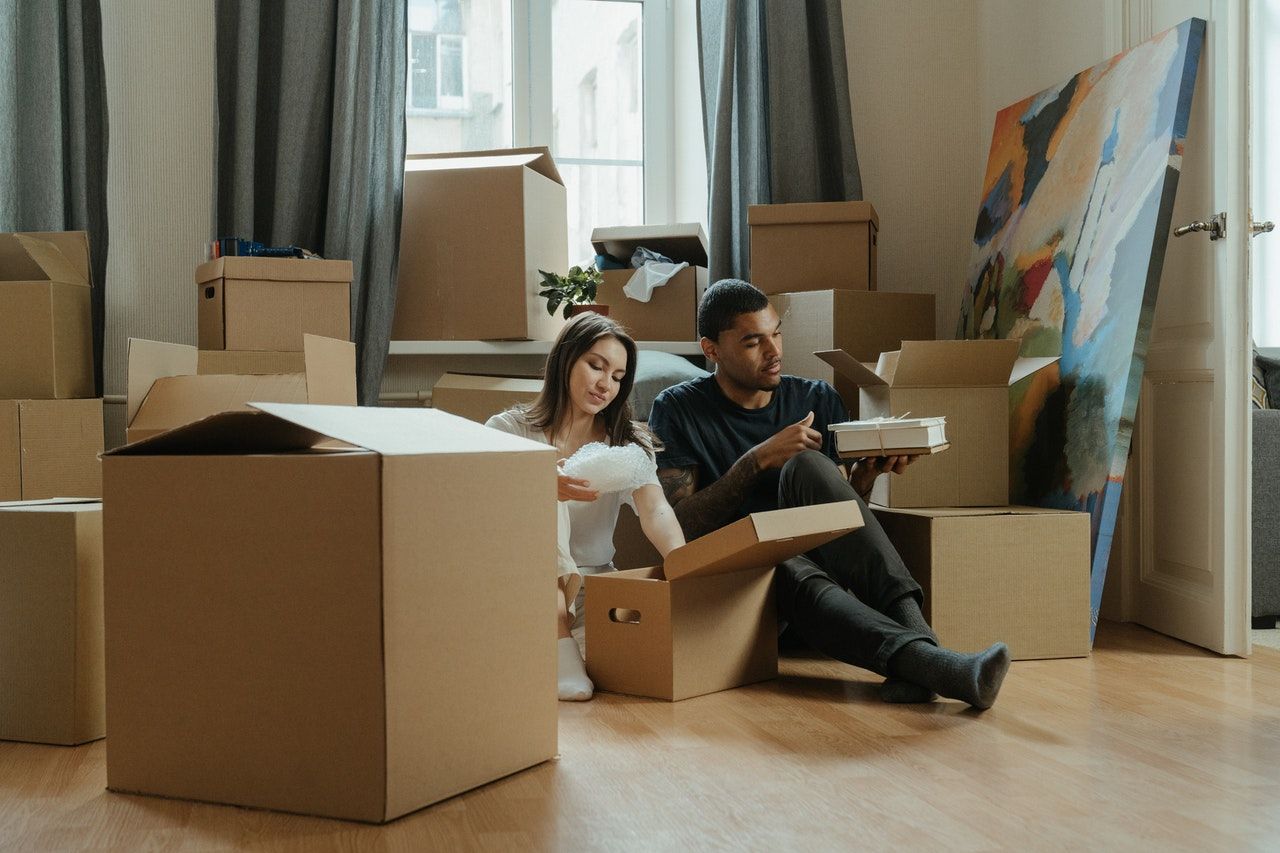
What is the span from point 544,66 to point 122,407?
164 cm

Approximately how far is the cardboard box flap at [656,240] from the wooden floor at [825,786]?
5.16 ft

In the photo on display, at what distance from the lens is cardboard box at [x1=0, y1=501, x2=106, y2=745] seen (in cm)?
169

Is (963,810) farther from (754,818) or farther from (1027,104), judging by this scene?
(1027,104)

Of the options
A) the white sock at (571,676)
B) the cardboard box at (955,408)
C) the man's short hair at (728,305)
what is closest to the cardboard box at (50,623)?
the white sock at (571,676)


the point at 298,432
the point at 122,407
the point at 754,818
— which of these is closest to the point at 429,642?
the point at 298,432

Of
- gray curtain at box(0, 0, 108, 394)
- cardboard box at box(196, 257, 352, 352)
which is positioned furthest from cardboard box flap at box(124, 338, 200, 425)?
gray curtain at box(0, 0, 108, 394)

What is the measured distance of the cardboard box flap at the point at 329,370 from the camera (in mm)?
2604

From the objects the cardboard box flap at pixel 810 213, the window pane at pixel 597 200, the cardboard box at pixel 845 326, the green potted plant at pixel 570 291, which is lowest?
the cardboard box at pixel 845 326

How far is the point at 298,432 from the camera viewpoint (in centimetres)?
142

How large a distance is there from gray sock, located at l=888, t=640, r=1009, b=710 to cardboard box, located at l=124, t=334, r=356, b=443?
1421 mm

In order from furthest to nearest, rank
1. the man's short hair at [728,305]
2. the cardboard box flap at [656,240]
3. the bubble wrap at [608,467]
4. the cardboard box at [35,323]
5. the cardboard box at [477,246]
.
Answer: the cardboard box flap at [656,240]
the cardboard box at [477,246]
the cardboard box at [35,323]
the man's short hair at [728,305]
the bubble wrap at [608,467]

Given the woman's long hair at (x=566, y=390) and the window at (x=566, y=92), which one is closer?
the woman's long hair at (x=566, y=390)

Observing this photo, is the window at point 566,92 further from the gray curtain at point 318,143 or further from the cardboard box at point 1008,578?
the cardboard box at point 1008,578

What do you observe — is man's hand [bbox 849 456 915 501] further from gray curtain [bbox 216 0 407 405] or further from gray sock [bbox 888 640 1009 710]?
gray curtain [bbox 216 0 407 405]
